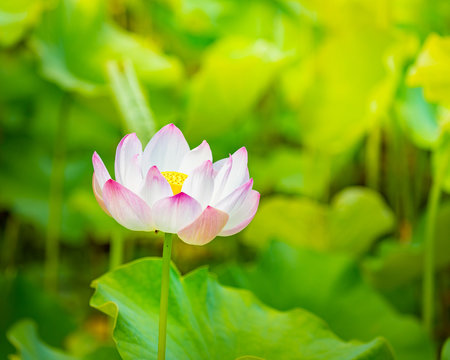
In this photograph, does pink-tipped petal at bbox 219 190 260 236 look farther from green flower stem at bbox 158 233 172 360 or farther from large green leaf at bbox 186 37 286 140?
large green leaf at bbox 186 37 286 140

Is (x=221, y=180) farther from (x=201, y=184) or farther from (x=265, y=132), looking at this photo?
(x=265, y=132)

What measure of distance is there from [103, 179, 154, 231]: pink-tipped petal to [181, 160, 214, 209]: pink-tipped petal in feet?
0.12

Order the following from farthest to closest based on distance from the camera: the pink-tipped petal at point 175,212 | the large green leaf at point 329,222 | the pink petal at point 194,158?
the large green leaf at point 329,222, the pink petal at point 194,158, the pink-tipped petal at point 175,212

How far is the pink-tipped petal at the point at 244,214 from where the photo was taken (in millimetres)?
435

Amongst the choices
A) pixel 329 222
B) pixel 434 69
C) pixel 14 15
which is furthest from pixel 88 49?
pixel 434 69

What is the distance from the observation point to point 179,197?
0.39 metres

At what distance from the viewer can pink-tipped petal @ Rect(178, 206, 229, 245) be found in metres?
0.40

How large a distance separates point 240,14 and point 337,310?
0.77 metres

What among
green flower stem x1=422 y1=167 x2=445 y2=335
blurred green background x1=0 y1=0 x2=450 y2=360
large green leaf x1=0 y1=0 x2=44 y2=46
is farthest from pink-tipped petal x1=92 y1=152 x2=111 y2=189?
large green leaf x1=0 y1=0 x2=44 y2=46

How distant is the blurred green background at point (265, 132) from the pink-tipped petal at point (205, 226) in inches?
14.8

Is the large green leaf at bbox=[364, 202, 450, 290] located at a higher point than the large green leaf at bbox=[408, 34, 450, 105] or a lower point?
lower

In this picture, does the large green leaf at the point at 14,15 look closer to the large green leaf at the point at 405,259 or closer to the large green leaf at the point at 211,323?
the large green leaf at the point at 211,323

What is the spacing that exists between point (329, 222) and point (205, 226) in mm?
623

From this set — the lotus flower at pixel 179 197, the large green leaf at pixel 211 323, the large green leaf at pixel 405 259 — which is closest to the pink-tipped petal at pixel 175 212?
the lotus flower at pixel 179 197
